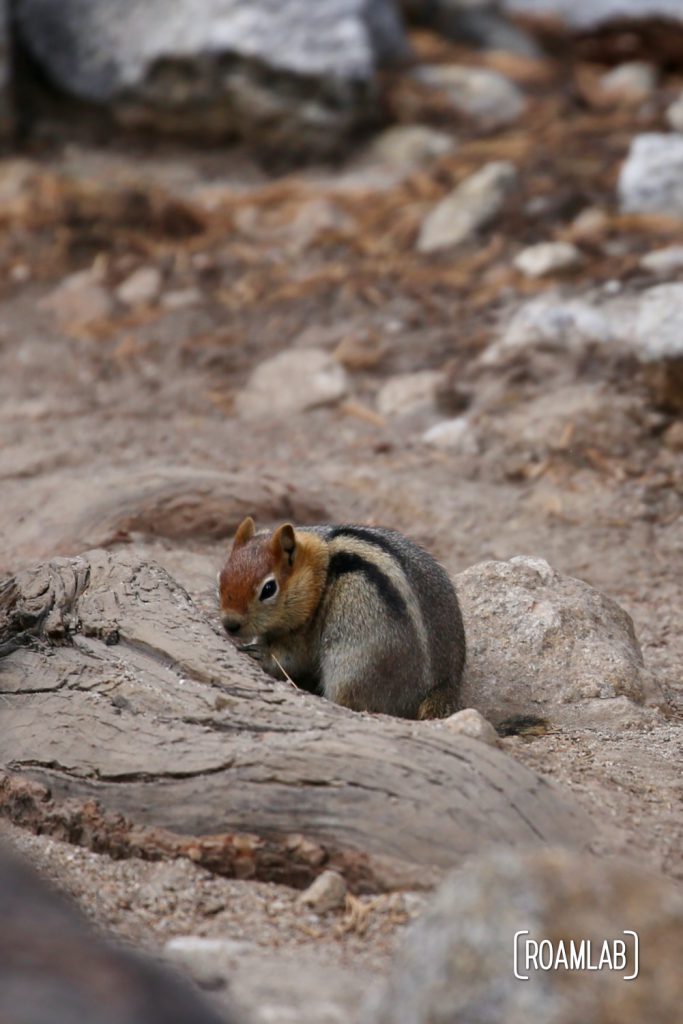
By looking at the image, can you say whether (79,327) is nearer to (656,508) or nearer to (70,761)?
(656,508)

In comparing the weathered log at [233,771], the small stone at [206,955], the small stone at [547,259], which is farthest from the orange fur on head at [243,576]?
the small stone at [547,259]

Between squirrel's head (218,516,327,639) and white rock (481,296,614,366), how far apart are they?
3198 mm

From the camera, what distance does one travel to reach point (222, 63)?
9.41 meters

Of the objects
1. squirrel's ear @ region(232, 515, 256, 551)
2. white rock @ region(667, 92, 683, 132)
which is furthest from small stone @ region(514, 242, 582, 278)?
squirrel's ear @ region(232, 515, 256, 551)

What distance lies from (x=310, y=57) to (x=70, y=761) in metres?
7.02

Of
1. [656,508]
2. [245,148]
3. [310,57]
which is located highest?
[310,57]

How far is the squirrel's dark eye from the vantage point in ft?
14.3

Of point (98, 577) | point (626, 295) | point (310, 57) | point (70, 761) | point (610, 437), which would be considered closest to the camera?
point (70, 761)

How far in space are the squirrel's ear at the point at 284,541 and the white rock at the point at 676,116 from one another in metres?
5.80

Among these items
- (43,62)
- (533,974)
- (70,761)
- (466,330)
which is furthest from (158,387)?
(533,974)

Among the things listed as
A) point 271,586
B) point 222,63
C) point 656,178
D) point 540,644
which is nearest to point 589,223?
point 656,178

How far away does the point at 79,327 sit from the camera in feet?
27.4

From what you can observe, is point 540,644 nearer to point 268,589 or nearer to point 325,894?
point 268,589

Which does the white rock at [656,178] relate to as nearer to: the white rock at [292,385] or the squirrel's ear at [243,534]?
the white rock at [292,385]
